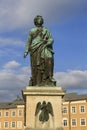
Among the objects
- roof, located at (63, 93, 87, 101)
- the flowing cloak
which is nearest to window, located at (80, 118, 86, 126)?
roof, located at (63, 93, 87, 101)

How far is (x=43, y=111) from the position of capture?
1656cm

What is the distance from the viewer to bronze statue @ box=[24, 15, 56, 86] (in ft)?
56.5

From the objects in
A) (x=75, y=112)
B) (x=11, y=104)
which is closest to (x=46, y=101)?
(x=75, y=112)

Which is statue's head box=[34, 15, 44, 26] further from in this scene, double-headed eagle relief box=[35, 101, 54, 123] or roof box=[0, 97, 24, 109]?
roof box=[0, 97, 24, 109]

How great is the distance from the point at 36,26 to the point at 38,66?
2.18m

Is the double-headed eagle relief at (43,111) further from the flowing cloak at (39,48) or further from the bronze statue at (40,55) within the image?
the flowing cloak at (39,48)

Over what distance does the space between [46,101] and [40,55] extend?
2.32 m

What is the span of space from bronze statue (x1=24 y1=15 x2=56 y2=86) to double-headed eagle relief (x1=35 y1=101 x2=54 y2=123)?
106 cm

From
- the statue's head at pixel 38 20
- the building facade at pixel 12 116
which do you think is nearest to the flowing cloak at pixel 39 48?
the statue's head at pixel 38 20

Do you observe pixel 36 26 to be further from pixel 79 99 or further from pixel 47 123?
pixel 79 99

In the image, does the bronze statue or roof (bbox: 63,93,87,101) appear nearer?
the bronze statue

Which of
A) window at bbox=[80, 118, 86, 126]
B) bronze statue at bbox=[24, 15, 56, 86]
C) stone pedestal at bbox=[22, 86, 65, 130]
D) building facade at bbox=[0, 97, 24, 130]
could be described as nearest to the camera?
stone pedestal at bbox=[22, 86, 65, 130]

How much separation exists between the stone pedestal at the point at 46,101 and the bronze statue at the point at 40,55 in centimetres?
57

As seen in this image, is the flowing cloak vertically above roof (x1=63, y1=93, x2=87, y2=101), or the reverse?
roof (x1=63, y1=93, x2=87, y2=101)
